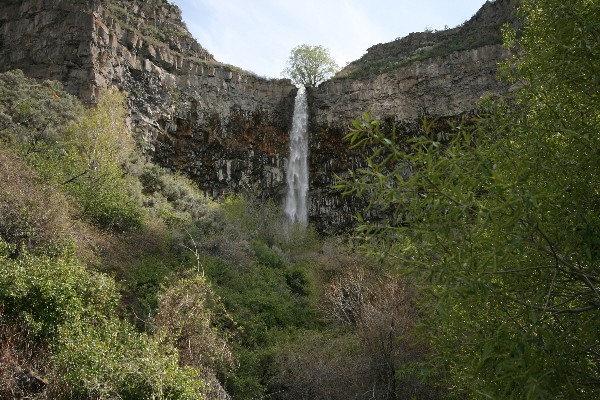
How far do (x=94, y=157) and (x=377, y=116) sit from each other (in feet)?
55.5

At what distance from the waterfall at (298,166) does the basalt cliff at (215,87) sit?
41cm

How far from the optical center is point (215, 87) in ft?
94.7

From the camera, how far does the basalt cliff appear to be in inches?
939

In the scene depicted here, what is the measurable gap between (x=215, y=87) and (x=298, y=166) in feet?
23.0

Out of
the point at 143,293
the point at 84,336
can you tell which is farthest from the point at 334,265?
the point at 84,336

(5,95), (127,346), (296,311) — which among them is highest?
(5,95)

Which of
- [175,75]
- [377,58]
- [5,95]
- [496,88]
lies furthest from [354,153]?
[5,95]

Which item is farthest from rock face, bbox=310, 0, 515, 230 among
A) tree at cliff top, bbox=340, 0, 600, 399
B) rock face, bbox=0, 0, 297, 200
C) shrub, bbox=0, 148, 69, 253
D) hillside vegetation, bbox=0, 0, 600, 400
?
tree at cliff top, bbox=340, 0, 600, 399

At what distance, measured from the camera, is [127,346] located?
8.05 metres

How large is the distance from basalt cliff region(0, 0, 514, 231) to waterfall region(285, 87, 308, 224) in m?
0.41

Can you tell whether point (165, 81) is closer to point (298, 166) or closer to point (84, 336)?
point (298, 166)

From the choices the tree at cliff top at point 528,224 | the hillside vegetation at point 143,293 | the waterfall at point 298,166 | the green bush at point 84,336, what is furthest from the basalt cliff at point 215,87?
the tree at cliff top at point 528,224

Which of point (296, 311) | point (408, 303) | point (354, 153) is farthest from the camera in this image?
point (354, 153)

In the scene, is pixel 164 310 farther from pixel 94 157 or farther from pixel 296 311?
pixel 94 157
